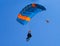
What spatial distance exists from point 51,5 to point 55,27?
17.9 inches

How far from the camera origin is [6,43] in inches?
147

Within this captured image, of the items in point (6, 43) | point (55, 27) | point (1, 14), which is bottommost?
point (6, 43)

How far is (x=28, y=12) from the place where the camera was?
370 centimetres

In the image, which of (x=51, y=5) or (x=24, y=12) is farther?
(x=51, y=5)

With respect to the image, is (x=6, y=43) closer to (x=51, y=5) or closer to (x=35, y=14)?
(x=35, y=14)

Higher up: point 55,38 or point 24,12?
point 24,12

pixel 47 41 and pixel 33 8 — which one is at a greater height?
pixel 33 8

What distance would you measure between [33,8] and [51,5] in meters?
0.43

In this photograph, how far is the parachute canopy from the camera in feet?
12.0

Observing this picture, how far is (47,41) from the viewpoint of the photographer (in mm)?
3812

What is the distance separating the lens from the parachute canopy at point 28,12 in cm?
367

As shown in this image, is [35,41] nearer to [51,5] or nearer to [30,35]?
[30,35]

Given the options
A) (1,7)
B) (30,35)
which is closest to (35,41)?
(30,35)

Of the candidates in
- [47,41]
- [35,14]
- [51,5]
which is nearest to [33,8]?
[35,14]
